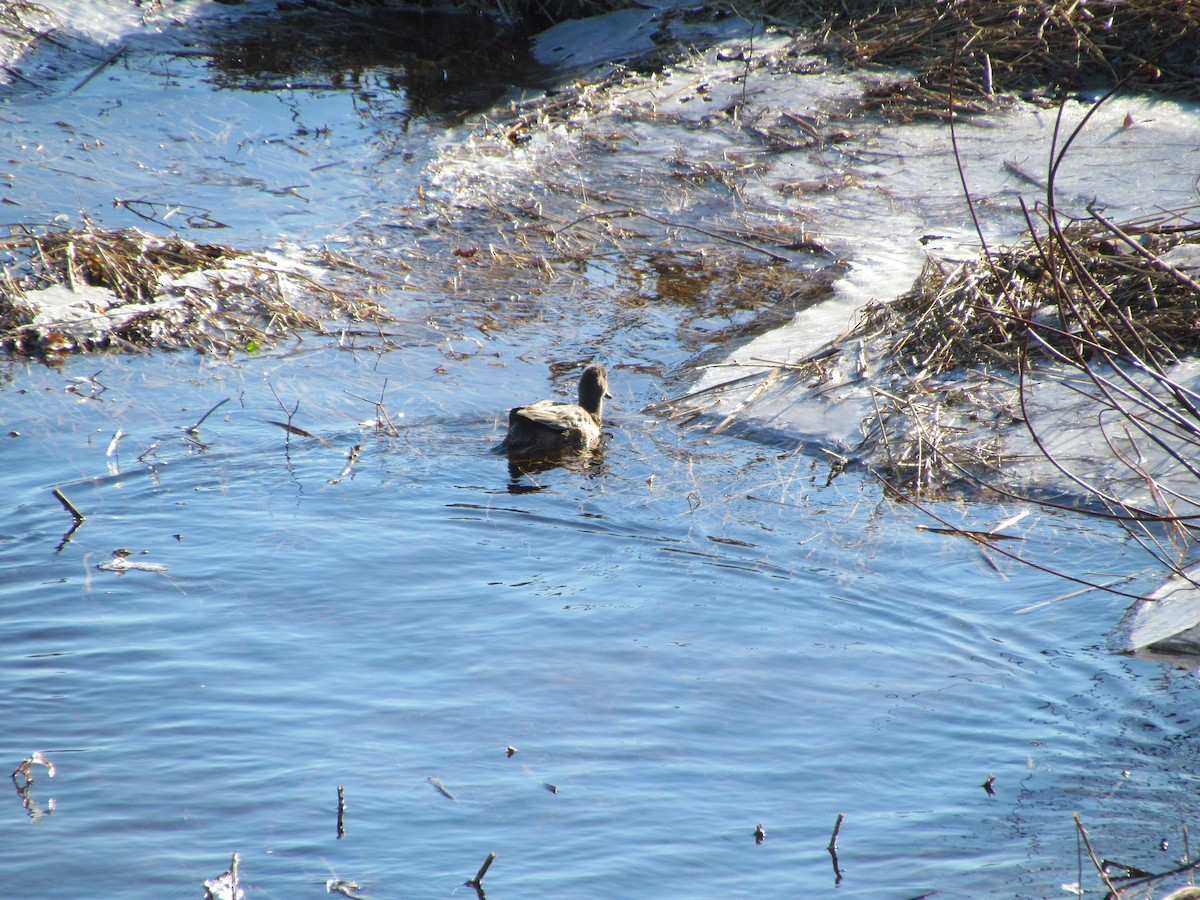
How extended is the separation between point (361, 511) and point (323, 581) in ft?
2.38

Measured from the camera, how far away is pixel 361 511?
637cm

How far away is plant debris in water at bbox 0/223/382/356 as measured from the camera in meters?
8.27

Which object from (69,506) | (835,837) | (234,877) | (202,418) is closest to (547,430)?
(202,418)

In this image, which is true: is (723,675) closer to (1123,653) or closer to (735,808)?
(735,808)

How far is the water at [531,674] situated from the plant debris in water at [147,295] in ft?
2.98

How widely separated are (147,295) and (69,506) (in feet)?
10.8

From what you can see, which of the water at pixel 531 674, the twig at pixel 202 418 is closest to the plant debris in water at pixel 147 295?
the water at pixel 531 674

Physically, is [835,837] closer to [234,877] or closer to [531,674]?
[531,674]

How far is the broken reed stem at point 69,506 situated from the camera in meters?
5.90

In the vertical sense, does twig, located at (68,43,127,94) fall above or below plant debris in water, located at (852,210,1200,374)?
above

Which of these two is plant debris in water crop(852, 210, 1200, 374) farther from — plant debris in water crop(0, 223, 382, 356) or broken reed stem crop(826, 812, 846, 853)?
broken reed stem crop(826, 812, 846, 853)

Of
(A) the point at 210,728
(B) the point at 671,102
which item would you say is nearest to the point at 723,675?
(A) the point at 210,728

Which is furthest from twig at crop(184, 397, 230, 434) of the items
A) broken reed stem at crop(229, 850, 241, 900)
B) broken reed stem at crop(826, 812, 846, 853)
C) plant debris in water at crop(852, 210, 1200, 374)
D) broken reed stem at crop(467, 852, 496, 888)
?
broken reed stem at crop(826, 812, 846, 853)

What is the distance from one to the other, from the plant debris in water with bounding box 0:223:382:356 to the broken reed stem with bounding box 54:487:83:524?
240 centimetres
